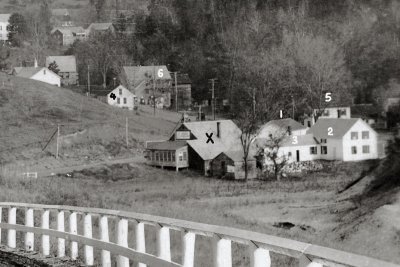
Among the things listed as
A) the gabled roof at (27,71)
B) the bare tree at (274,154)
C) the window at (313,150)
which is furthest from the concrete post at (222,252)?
the gabled roof at (27,71)

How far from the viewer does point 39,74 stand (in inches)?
882

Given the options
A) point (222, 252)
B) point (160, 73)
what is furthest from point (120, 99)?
point (222, 252)

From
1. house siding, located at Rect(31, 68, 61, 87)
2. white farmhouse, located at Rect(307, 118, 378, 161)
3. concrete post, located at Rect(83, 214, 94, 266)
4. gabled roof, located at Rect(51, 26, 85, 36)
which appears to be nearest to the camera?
concrete post, located at Rect(83, 214, 94, 266)

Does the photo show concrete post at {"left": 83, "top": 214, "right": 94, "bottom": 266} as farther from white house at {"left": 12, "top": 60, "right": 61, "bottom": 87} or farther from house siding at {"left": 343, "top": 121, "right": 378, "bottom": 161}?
white house at {"left": 12, "top": 60, "right": 61, "bottom": 87}

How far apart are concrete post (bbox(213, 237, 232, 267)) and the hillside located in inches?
508

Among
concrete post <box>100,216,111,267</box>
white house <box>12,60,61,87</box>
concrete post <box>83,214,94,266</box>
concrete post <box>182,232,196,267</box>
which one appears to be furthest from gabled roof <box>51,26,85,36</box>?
concrete post <box>182,232,196,267</box>

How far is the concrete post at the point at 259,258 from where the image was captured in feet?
11.7

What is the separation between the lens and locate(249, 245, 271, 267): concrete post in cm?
356

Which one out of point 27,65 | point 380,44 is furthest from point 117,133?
point 380,44

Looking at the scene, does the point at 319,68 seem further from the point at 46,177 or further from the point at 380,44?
the point at 46,177

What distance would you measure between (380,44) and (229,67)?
17.1ft

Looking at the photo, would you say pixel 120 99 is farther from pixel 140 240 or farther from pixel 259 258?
pixel 259 258

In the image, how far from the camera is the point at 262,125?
21141 mm

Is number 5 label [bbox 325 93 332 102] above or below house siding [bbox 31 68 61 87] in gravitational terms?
below
